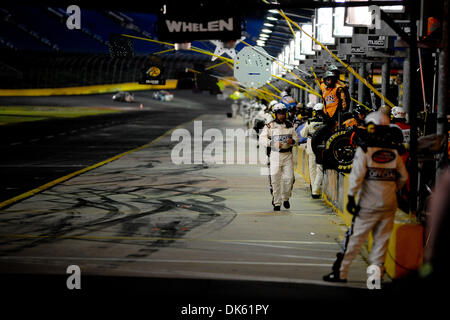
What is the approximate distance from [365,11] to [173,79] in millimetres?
97405

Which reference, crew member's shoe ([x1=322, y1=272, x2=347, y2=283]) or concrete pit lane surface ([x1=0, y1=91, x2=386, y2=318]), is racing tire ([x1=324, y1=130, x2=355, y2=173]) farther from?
crew member's shoe ([x1=322, y1=272, x2=347, y2=283])

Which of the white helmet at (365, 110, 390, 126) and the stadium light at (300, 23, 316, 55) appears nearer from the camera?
the white helmet at (365, 110, 390, 126)

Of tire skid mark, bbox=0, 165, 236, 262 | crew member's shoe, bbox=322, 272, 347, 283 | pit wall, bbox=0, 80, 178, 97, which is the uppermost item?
pit wall, bbox=0, 80, 178, 97

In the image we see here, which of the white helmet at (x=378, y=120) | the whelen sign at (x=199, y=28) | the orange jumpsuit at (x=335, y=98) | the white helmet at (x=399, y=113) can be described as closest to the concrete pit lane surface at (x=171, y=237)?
the white helmet at (x=378, y=120)

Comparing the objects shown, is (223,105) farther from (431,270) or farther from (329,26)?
(431,270)

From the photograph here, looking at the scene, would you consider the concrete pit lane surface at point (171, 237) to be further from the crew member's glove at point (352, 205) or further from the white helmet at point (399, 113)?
the white helmet at point (399, 113)

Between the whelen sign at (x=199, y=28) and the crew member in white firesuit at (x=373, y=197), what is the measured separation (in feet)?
12.0

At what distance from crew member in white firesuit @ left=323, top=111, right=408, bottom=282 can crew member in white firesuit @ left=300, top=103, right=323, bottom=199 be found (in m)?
6.92

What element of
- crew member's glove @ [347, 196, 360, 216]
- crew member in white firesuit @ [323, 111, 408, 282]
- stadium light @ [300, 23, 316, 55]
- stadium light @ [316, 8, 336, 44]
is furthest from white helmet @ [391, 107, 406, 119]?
stadium light @ [300, 23, 316, 55]

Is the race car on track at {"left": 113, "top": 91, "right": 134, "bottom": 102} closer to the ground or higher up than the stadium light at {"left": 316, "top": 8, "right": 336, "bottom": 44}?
closer to the ground

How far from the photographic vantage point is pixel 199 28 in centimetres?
1134

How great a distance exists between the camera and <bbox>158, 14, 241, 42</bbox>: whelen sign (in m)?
11.3

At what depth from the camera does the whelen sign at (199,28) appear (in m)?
11.3

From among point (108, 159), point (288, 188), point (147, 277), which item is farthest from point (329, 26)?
point (147, 277)
